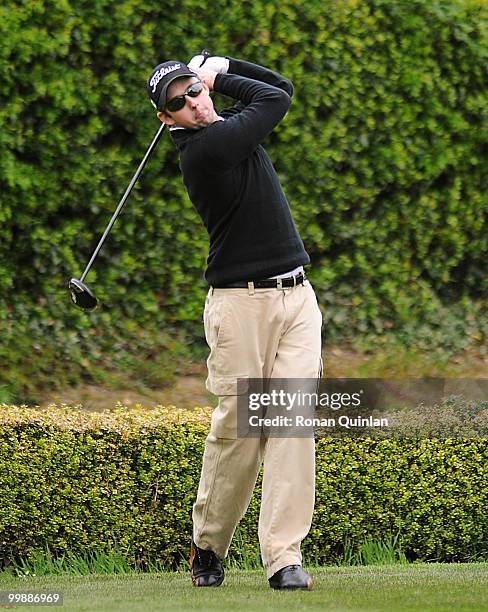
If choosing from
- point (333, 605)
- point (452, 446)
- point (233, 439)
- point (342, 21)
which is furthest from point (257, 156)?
point (342, 21)

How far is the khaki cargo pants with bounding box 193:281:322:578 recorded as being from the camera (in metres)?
4.39

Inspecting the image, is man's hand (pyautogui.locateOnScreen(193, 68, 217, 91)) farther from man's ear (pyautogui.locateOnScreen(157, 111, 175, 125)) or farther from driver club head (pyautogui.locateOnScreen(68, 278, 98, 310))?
driver club head (pyautogui.locateOnScreen(68, 278, 98, 310))

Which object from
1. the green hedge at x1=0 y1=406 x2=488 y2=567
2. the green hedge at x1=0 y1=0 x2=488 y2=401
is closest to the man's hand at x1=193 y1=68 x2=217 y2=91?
the green hedge at x1=0 y1=406 x2=488 y2=567

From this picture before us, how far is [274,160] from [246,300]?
10.5ft

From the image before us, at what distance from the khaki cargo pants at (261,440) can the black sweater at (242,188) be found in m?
0.11

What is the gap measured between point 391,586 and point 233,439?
80 cm

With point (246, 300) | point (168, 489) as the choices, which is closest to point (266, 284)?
point (246, 300)

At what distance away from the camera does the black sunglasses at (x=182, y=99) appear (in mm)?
4422

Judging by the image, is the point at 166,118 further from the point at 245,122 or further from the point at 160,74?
the point at 245,122

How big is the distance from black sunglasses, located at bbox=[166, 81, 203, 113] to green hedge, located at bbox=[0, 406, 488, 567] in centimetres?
176

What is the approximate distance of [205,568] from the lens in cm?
463

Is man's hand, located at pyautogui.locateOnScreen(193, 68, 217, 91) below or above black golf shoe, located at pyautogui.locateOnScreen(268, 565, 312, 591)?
above

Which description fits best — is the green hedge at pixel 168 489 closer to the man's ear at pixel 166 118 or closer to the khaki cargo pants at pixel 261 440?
the khaki cargo pants at pixel 261 440

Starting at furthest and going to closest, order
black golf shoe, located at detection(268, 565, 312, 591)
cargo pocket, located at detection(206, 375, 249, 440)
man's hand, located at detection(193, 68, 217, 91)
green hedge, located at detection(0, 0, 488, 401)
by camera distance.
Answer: green hedge, located at detection(0, 0, 488, 401) < man's hand, located at detection(193, 68, 217, 91) < cargo pocket, located at detection(206, 375, 249, 440) < black golf shoe, located at detection(268, 565, 312, 591)
